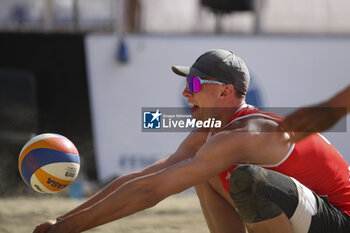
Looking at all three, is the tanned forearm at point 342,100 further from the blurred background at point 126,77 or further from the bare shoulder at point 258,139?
the blurred background at point 126,77

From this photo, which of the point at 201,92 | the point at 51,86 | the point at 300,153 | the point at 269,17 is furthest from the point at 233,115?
the point at 269,17

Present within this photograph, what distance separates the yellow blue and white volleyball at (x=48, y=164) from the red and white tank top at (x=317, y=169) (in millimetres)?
1078

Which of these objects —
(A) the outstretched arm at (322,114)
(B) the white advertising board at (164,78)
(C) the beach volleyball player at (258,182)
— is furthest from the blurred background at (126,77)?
(A) the outstretched arm at (322,114)

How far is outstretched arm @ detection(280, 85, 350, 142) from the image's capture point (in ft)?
8.27

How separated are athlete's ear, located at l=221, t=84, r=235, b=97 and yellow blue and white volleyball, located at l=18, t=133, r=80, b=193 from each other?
40.4 inches

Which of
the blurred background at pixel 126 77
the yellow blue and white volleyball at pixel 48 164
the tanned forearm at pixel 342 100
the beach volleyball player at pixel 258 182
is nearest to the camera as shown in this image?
the tanned forearm at pixel 342 100

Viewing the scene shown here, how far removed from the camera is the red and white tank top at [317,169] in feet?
9.31

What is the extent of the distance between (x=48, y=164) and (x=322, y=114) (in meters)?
1.65

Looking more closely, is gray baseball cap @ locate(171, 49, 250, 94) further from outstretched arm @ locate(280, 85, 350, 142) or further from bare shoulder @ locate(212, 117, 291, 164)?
outstretched arm @ locate(280, 85, 350, 142)

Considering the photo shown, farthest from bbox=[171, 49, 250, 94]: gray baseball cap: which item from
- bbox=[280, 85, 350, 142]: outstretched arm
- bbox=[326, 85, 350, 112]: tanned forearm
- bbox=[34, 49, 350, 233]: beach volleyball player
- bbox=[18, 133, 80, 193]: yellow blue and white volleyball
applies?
bbox=[18, 133, 80, 193]: yellow blue and white volleyball

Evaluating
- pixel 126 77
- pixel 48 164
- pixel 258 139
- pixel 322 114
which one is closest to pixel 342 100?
pixel 322 114

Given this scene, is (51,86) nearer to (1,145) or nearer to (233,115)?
(1,145)

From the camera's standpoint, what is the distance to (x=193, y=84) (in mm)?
3145

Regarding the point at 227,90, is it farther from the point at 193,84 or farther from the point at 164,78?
the point at 164,78
